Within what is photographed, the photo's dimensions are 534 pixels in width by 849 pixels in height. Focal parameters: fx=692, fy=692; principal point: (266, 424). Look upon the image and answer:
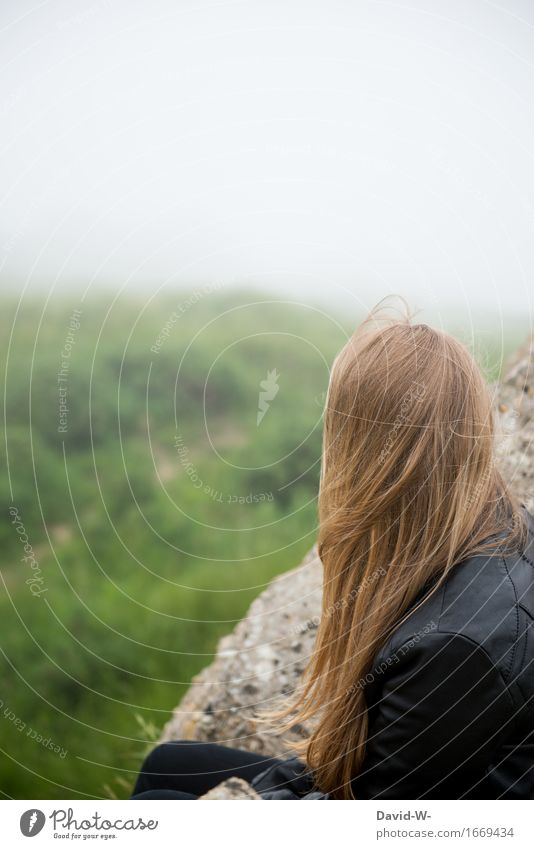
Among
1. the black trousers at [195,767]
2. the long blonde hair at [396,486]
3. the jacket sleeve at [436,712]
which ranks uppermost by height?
the long blonde hair at [396,486]

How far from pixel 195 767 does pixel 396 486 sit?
0.77 metres


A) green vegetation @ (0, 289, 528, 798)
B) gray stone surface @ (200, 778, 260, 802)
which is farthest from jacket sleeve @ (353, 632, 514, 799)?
green vegetation @ (0, 289, 528, 798)

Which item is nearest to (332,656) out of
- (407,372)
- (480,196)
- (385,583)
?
(385,583)

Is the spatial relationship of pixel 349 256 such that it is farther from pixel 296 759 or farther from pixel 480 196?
pixel 296 759

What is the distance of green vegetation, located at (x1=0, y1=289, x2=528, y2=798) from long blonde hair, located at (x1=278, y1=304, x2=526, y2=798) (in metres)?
0.98

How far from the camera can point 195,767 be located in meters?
1.40

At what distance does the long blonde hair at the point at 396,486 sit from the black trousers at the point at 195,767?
0.33 m

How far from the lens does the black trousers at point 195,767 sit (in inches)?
54.4

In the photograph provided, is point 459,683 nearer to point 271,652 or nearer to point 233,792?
point 233,792

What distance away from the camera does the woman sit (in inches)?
36.4

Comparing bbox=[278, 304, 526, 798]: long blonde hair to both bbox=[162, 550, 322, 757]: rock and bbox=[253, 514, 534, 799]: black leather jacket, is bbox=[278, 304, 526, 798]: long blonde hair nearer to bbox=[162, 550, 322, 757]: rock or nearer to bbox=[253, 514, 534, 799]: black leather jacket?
Answer: bbox=[253, 514, 534, 799]: black leather jacket

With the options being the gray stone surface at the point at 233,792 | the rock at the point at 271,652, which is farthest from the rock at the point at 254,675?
the gray stone surface at the point at 233,792

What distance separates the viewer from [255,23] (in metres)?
1.43

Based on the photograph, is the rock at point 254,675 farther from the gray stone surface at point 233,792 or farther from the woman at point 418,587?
the woman at point 418,587
